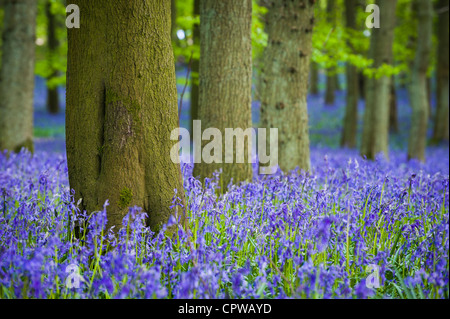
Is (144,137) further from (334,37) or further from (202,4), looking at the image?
(334,37)

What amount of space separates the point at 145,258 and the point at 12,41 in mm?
7313

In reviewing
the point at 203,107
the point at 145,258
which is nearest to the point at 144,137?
the point at 145,258

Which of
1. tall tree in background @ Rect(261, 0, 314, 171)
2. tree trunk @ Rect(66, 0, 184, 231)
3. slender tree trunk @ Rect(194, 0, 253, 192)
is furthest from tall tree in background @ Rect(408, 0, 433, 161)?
tree trunk @ Rect(66, 0, 184, 231)

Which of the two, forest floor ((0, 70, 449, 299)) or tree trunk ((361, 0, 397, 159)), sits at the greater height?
tree trunk ((361, 0, 397, 159))

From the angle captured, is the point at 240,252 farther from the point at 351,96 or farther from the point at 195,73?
the point at 351,96

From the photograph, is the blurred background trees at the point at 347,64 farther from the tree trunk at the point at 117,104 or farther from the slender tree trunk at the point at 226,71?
the tree trunk at the point at 117,104

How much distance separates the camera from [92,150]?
9.40 ft

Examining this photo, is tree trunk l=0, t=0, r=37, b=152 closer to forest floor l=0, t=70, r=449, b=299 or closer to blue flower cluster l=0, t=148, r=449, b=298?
forest floor l=0, t=70, r=449, b=299

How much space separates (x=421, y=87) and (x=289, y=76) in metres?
6.15

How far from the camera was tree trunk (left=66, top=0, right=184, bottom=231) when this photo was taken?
2799 millimetres

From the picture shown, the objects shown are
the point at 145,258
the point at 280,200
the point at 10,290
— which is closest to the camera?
the point at 10,290

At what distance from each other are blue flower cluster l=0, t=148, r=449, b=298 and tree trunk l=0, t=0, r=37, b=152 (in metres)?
4.78

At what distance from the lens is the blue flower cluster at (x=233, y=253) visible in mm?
2131

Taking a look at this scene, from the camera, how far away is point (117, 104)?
282cm
